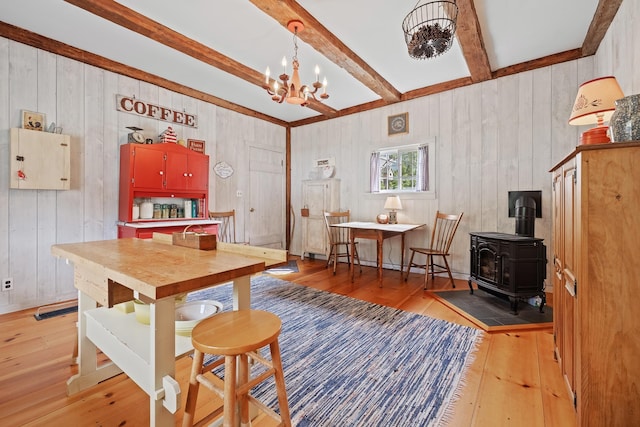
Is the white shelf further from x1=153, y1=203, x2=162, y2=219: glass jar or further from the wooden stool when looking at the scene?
x1=153, y1=203, x2=162, y2=219: glass jar

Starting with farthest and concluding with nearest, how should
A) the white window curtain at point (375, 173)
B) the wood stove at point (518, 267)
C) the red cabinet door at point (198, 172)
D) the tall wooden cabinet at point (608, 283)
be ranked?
the white window curtain at point (375, 173) < the red cabinet door at point (198, 172) < the wood stove at point (518, 267) < the tall wooden cabinet at point (608, 283)

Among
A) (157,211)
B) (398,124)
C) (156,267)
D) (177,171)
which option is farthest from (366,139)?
(156,267)

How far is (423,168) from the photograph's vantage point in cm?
414

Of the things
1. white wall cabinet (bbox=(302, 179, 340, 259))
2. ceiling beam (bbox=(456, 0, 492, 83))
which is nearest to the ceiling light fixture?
ceiling beam (bbox=(456, 0, 492, 83))

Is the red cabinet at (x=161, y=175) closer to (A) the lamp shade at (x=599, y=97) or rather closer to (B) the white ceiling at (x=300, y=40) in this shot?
(B) the white ceiling at (x=300, y=40)

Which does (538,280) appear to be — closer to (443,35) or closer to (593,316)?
(593,316)

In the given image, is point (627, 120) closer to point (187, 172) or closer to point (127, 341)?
point (127, 341)

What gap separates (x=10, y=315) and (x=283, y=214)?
394cm

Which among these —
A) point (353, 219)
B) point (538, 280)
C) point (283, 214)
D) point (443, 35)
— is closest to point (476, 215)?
point (538, 280)

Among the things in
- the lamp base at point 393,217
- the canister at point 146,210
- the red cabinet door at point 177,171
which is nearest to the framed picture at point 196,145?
the red cabinet door at point 177,171

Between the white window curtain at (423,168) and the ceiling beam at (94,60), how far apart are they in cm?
324

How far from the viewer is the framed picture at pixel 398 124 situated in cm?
432

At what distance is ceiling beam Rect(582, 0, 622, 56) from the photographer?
7.44ft

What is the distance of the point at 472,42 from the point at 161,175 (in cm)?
384
